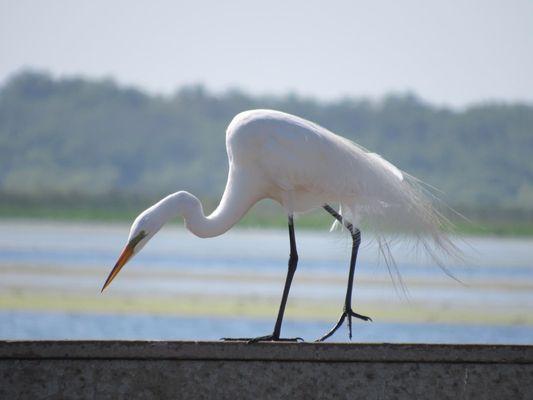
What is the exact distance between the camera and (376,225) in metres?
7.18

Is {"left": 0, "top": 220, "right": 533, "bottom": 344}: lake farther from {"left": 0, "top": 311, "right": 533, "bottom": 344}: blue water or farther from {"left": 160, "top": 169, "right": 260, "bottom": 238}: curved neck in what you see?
{"left": 160, "top": 169, "right": 260, "bottom": 238}: curved neck

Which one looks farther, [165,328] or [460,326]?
[460,326]

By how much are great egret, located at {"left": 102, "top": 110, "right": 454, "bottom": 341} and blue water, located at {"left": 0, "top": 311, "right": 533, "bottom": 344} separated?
6.39 m

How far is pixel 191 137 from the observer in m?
140

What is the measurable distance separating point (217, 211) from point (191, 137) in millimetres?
133228

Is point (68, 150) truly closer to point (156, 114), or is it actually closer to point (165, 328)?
point (156, 114)

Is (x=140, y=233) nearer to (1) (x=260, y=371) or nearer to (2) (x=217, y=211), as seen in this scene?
(2) (x=217, y=211)

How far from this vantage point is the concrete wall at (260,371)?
223 inches

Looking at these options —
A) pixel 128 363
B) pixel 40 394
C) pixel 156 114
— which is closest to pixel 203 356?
pixel 128 363

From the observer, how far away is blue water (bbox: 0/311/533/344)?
1387 cm

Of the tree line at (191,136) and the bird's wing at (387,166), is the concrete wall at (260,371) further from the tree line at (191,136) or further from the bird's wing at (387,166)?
the tree line at (191,136)

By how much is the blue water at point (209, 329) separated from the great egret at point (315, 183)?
639 centimetres

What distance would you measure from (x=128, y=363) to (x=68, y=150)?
125 m

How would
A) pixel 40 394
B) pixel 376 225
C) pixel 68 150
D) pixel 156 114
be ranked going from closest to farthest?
pixel 40 394 < pixel 376 225 < pixel 68 150 < pixel 156 114
